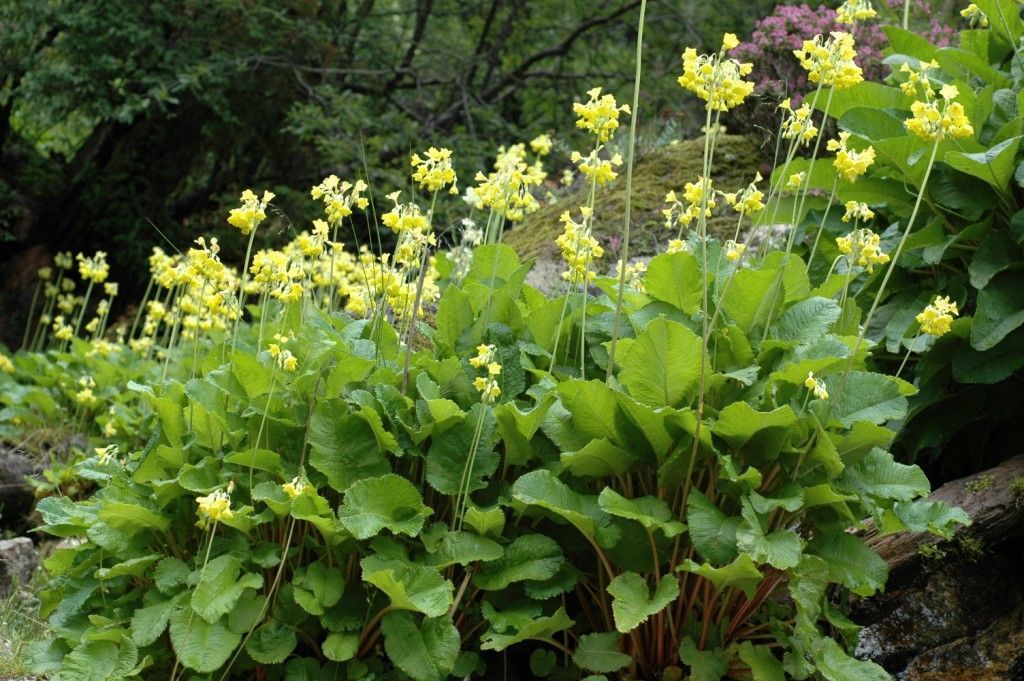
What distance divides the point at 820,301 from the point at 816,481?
1.73 feet

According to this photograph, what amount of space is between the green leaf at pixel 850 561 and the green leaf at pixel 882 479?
13 cm

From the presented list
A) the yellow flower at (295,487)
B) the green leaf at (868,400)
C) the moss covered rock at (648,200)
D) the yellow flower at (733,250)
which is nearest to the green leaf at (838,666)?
the green leaf at (868,400)

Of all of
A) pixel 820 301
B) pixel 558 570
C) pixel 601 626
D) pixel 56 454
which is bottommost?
pixel 56 454

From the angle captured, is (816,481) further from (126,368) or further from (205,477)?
(126,368)

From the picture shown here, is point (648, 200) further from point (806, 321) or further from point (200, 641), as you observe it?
point (200, 641)

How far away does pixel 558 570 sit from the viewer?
249cm

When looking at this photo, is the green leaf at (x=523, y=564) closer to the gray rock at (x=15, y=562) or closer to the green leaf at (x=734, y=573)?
the green leaf at (x=734, y=573)

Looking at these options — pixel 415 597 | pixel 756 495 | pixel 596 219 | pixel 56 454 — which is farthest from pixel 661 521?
pixel 56 454

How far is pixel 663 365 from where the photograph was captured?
2529mm

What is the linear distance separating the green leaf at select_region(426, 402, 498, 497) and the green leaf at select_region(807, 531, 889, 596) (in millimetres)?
840

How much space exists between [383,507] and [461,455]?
0.26 m

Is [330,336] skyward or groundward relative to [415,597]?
skyward

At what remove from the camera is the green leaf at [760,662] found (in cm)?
242

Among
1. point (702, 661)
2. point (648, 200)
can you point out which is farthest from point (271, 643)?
point (648, 200)
